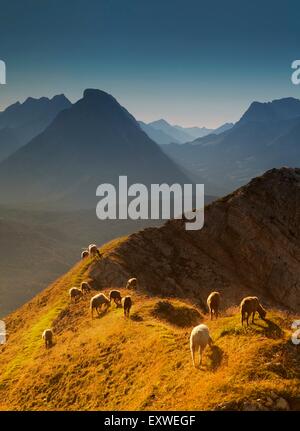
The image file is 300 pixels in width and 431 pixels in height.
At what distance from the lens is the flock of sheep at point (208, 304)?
22.4 metres

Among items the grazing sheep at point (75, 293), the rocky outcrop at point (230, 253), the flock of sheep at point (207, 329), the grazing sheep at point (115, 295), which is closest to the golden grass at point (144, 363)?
the flock of sheep at point (207, 329)

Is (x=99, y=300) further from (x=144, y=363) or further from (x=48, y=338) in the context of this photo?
(x=144, y=363)

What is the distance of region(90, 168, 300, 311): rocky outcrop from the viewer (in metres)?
56.5

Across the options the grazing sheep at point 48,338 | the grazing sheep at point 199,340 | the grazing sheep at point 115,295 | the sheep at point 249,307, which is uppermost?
the sheep at point 249,307

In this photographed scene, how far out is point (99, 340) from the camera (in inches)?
1234

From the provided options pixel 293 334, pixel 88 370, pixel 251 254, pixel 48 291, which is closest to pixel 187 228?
pixel 251 254

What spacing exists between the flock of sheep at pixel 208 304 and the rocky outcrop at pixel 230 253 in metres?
4.58

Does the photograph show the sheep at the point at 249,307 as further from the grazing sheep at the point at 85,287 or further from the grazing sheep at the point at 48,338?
the grazing sheep at the point at 85,287

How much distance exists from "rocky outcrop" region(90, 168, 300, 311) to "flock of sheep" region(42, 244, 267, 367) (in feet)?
15.0

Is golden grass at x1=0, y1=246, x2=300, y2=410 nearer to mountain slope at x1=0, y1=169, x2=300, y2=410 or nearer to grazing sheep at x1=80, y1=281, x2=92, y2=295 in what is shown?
mountain slope at x1=0, y1=169, x2=300, y2=410

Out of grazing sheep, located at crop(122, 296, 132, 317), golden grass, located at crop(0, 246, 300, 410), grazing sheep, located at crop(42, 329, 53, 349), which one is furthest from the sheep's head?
grazing sheep, located at crop(42, 329, 53, 349)

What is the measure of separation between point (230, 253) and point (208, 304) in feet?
114

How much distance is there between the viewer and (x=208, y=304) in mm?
33062
